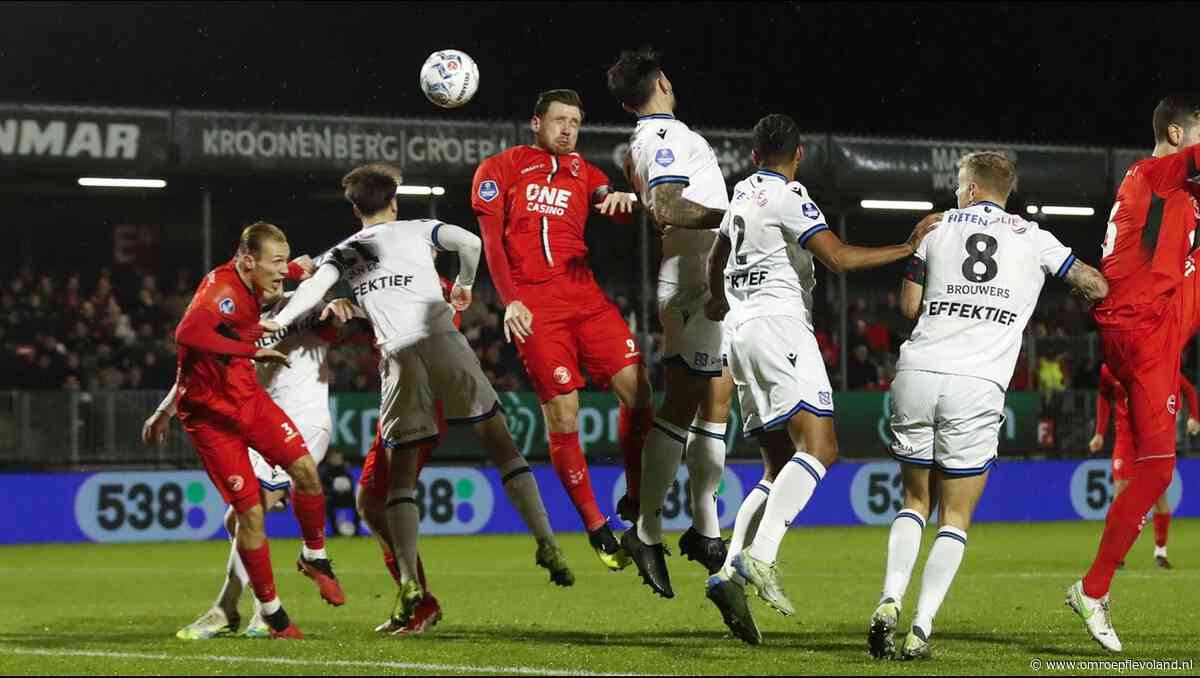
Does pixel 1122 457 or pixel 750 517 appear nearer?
pixel 750 517

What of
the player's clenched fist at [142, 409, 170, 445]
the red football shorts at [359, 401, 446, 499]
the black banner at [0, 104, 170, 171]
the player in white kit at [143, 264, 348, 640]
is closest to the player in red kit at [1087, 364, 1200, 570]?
the red football shorts at [359, 401, 446, 499]

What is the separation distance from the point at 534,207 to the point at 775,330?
6.13 feet

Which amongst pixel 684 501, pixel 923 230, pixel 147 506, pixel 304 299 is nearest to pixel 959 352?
pixel 923 230

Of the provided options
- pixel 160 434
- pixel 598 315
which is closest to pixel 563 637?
pixel 598 315

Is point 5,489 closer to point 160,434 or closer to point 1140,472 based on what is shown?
point 160,434

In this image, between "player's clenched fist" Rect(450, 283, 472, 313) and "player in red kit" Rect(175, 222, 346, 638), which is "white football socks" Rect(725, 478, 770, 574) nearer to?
"player's clenched fist" Rect(450, 283, 472, 313)

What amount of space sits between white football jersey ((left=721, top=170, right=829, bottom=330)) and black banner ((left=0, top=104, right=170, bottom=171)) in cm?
1519

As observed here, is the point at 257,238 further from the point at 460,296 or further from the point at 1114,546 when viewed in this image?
the point at 1114,546

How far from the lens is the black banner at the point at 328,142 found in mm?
22125

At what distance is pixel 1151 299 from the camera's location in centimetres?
852

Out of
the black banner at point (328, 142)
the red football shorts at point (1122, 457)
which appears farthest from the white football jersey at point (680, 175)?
the black banner at point (328, 142)

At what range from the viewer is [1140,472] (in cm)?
832

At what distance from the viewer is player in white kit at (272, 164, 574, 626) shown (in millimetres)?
9078

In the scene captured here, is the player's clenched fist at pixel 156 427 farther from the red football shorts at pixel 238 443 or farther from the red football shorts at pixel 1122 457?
the red football shorts at pixel 1122 457
